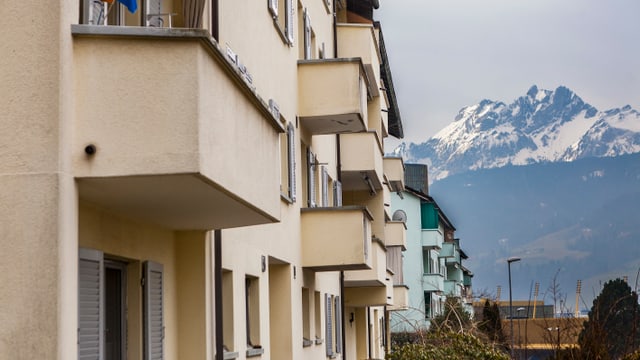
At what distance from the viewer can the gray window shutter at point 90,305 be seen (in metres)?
9.13

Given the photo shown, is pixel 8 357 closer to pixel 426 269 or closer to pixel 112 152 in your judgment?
pixel 112 152

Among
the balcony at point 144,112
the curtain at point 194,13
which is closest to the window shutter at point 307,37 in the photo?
the curtain at point 194,13

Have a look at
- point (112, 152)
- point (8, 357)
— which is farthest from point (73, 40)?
point (8, 357)

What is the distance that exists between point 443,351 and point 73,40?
1910 cm

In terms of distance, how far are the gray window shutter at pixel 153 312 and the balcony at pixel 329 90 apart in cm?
1007

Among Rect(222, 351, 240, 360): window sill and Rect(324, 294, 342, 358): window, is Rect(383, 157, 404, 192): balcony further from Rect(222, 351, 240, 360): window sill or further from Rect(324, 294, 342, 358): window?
Rect(222, 351, 240, 360): window sill

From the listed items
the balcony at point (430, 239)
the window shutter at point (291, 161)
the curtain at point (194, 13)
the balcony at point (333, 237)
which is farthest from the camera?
the balcony at point (430, 239)

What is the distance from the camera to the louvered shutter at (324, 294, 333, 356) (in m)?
25.3

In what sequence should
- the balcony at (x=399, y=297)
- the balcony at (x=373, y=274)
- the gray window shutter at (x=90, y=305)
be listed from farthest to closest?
the balcony at (x=399, y=297) < the balcony at (x=373, y=274) < the gray window shutter at (x=90, y=305)

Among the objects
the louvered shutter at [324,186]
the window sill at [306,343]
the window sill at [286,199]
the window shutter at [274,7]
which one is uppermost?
the window shutter at [274,7]

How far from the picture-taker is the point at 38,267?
310 inches

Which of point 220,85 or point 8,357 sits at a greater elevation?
point 220,85

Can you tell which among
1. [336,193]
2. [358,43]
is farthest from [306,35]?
[358,43]

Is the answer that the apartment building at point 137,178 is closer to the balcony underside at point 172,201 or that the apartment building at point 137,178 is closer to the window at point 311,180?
the balcony underside at point 172,201
